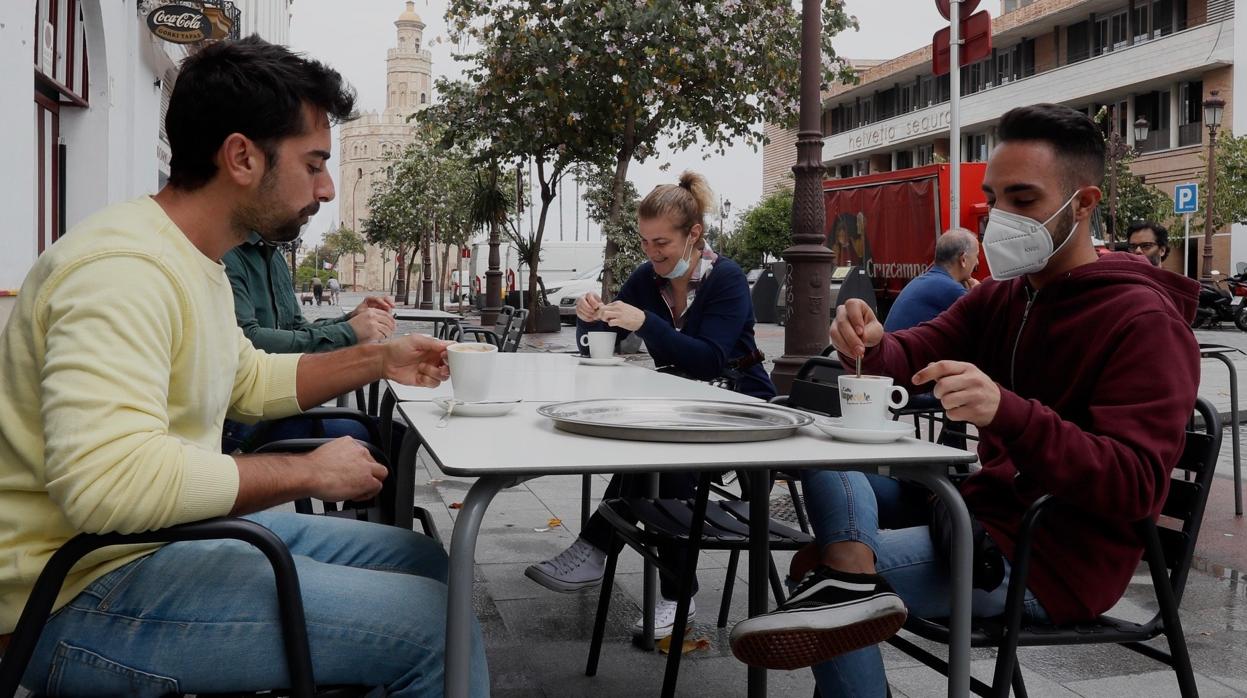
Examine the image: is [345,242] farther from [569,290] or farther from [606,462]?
[606,462]

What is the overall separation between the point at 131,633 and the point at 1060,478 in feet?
5.45

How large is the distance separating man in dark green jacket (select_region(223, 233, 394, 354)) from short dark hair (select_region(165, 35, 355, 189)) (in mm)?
1748

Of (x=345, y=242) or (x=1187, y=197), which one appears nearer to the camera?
(x=1187, y=197)

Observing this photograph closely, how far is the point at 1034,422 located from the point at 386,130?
12424 centimetres

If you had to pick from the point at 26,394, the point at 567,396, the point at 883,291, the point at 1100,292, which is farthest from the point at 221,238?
the point at 883,291

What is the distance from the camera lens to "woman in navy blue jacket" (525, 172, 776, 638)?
4027 mm

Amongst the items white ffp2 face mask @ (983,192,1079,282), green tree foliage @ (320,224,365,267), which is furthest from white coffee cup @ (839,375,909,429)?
green tree foliage @ (320,224,365,267)

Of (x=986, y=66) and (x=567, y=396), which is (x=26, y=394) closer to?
(x=567, y=396)

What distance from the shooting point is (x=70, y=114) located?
9750mm

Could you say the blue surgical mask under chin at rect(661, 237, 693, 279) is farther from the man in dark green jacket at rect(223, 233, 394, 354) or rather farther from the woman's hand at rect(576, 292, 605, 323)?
the man in dark green jacket at rect(223, 233, 394, 354)

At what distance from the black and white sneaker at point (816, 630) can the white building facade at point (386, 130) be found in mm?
117632

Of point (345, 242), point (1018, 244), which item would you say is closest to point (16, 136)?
point (1018, 244)

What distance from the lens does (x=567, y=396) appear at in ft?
9.44

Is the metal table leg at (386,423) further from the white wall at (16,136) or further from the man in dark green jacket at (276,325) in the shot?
the white wall at (16,136)
